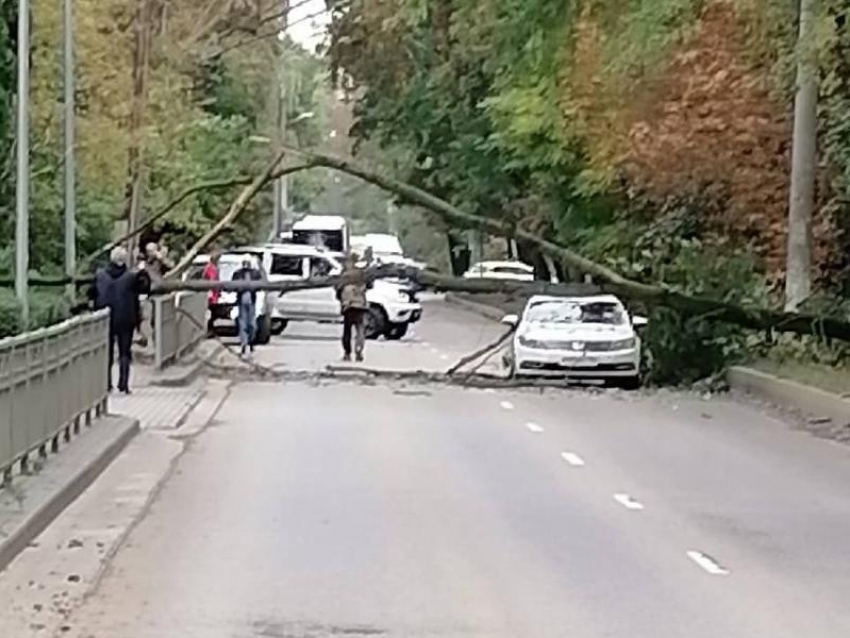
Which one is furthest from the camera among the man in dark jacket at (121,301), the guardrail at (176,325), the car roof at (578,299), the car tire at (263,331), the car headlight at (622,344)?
the car tire at (263,331)

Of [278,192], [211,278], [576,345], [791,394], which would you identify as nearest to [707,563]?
[791,394]

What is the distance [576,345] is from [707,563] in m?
21.0

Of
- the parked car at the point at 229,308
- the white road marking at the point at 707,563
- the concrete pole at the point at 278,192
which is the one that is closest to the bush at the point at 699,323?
the parked car at the point at 229,308

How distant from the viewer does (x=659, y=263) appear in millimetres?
36750

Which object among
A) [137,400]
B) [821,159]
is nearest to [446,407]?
[137,400]

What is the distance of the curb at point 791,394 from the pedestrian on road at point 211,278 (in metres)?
10.7

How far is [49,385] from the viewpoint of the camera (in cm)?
1811

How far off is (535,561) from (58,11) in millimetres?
28497

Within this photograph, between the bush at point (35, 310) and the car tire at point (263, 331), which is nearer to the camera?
the bush at point (35, 310)

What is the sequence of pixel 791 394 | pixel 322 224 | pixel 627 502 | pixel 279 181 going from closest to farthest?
pixel 627 502
pixel 791 394
pixel 322 224
pixel 279 181

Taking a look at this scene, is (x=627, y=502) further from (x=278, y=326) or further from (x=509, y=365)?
(x=278, y=326)

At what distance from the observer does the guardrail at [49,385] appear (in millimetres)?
15703

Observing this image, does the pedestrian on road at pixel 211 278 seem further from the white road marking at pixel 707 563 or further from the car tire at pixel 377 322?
the white road marking at pixel 707 563

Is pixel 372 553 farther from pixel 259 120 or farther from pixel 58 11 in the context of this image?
pixel 259 120
